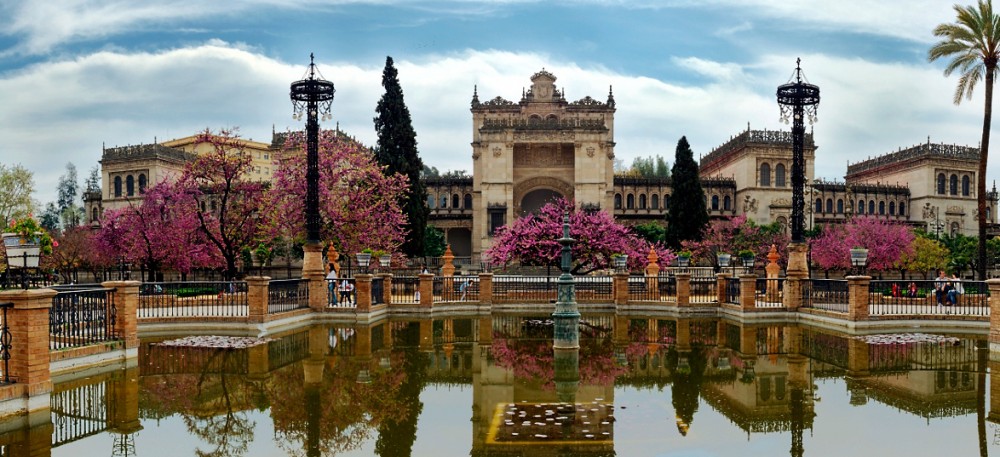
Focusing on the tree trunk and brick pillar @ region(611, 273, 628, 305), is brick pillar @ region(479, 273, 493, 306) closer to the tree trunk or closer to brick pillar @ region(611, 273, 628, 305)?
brick pillar @ region(611, 273, 628, 305)

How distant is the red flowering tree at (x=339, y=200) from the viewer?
34.9 metres

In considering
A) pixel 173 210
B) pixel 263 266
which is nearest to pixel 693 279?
pixel 173 210

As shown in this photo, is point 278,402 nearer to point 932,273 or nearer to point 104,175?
point 932,273

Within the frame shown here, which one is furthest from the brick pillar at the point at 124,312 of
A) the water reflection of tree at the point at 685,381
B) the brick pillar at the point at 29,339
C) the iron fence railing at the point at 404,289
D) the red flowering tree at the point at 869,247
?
the red flowering tree at the point at 869,247

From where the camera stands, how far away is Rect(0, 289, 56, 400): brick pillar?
414 inches

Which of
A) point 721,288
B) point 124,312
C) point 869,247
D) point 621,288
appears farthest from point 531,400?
point 869,247

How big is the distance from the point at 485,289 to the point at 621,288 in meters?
4.92

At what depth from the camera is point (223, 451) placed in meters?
9.02

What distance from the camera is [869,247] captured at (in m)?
50.0

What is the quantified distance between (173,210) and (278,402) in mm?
31987

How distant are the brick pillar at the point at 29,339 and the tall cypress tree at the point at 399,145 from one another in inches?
1418

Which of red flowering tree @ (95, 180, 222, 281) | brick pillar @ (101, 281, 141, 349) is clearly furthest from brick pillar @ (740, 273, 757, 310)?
red flowering tree @ (95, 180, 222, 281)

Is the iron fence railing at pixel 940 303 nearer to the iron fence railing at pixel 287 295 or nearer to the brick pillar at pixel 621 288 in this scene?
the brick pillar at pixel 621 288

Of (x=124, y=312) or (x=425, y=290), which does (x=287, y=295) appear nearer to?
(x=425, y=290)
